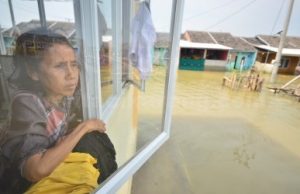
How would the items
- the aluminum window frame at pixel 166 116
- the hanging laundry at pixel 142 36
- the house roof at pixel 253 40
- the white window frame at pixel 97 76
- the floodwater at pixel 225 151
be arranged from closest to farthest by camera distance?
the white window frame at pixel 97 76 < the aluminum window frame at pixel 166 116 < the hanging laundry at pixel 142 36 < the floodwater at pixel 225 151 < the house roof at pixel 253 40

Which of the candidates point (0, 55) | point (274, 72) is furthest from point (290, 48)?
point (0, 55)

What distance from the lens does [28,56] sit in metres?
0.78

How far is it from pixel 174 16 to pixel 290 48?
792 inches

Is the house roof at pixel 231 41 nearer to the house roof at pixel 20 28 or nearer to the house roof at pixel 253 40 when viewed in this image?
the house roof at pixel 253 40

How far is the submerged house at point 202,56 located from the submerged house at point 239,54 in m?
0.47

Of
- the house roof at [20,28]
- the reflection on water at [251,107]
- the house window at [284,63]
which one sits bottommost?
the reflection on water at [251,107]

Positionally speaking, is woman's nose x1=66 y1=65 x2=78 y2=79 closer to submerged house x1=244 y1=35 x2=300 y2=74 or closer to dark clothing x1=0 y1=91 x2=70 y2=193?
dark clothing x1=0 y1=91 x2=70 y2=193

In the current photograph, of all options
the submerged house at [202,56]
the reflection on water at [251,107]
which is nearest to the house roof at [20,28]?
the reflection on water at [251,107]

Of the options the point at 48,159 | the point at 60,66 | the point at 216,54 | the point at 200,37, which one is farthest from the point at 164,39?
the point at 200,37

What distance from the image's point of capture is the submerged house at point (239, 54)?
1584cm

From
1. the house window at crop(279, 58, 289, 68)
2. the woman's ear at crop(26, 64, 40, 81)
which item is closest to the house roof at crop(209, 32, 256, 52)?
the house window at crop(279, 58, 289, 68)

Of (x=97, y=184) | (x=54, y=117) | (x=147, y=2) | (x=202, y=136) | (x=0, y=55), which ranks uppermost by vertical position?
(x=147, y=2)

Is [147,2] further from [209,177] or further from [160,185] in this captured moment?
[209,177]

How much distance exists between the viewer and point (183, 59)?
15.2 meters
